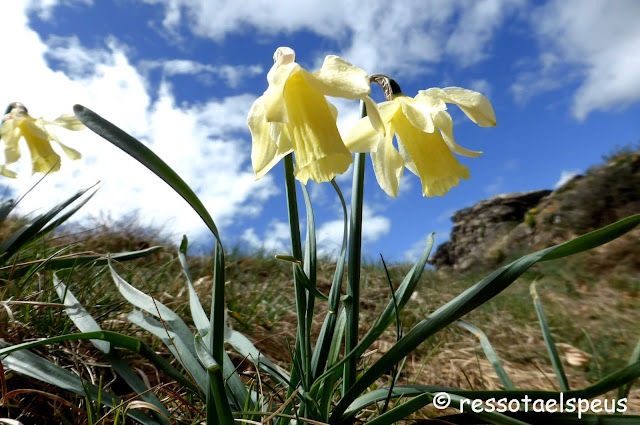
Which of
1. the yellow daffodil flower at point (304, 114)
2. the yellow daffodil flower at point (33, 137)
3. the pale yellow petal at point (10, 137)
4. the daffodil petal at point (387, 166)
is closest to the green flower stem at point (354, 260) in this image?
the daffodil petal at point (387, 166)

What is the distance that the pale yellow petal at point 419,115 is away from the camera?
0.89 metres

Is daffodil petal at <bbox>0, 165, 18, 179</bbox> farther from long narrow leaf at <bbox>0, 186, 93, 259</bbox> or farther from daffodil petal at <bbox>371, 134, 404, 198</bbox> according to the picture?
daffodil petal at <bbox>371, 134, 404, 198</bbox>

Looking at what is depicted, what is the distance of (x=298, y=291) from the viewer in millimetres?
1068

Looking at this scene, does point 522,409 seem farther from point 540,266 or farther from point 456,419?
point 540,266

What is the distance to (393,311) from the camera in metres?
1.09

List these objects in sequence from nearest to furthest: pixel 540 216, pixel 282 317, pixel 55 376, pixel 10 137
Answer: pixel 55 376, pixel 10 137, pixel 282 317, pixel 540 216

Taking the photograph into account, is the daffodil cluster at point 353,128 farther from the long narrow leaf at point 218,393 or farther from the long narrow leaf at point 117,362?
the long narrow leaf at point 117,362

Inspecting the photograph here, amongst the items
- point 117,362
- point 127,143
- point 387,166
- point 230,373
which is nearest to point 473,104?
point 387,166

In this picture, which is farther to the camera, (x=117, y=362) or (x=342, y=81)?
(x=117, y=362)

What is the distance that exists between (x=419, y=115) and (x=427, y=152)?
9cm

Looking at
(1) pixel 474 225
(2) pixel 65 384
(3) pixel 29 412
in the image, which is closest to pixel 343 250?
(2) pixel 65 384

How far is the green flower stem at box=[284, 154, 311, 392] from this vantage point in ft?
3.20

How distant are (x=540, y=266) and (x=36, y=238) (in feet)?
15.3

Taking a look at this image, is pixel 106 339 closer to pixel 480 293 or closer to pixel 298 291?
pixel 298 291
